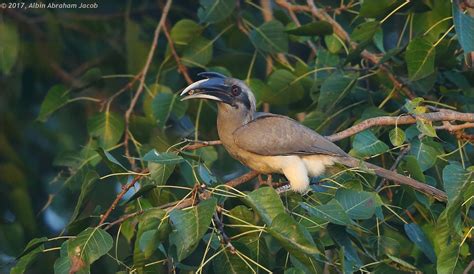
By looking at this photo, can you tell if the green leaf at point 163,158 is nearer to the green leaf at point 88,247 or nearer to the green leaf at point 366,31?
the green leaf at point 88,247

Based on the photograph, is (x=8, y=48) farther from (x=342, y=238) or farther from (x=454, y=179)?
(x=454, y=179)

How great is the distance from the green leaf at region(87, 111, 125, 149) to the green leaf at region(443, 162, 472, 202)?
2089mm

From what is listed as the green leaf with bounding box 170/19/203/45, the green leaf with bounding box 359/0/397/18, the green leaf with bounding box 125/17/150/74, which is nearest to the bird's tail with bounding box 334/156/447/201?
the green leaf with bounding box 359/0/397/18

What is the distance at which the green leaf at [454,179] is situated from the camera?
3508mm

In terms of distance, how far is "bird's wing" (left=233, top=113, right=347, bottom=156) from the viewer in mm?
4895

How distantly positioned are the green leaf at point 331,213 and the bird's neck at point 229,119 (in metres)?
1.55

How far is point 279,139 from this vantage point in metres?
4.95

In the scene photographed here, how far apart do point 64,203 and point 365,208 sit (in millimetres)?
3418

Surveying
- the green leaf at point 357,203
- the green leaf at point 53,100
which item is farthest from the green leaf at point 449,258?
the green leaf at point 53,100

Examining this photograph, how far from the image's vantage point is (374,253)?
4.12 meters

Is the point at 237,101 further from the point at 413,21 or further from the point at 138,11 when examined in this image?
the point at 138,11

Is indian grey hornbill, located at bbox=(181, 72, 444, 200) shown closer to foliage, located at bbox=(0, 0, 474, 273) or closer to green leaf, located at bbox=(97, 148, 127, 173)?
foliage, located at bbox=(0, 0, 474, 273)

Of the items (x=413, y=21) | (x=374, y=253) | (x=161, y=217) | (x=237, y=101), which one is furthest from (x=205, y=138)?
(x=161, y=217)

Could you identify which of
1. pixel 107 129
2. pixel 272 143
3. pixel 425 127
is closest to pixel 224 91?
pixel 272 143
